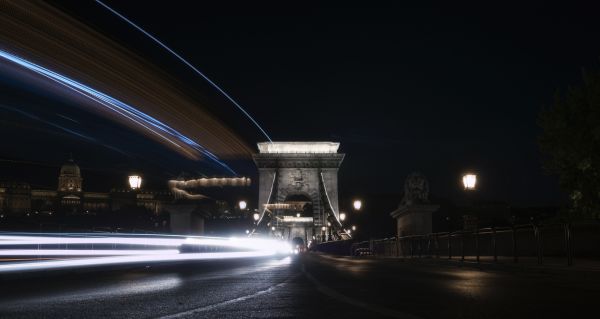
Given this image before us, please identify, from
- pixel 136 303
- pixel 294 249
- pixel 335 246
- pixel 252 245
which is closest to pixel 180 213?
pixel 252 245

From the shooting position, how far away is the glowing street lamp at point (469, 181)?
945 inches

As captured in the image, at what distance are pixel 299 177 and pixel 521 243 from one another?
65775 millimetres

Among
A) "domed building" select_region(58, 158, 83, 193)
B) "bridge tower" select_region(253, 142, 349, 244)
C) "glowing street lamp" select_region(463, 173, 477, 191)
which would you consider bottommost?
"glowing street lamp" select_region(463, 173, 477, 191)

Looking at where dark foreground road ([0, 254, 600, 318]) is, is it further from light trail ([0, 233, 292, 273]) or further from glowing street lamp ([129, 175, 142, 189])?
glowing street lamp ([129, 175, 142, 189])

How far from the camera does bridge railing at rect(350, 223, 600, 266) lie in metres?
19.4

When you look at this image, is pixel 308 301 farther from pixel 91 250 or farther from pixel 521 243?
pixel 521 243

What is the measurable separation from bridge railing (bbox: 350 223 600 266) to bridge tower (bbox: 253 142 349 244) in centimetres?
5292

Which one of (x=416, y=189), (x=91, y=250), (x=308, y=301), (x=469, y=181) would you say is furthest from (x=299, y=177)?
(x=308, y=301)

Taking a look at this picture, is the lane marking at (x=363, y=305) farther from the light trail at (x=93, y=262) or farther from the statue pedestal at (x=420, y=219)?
the statue pedestal at (x=420, y=219)

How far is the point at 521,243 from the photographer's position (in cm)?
2642

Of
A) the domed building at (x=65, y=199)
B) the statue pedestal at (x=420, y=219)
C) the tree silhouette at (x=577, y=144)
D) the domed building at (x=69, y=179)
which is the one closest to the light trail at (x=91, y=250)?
the statue pedestal at (x=420, y=219)

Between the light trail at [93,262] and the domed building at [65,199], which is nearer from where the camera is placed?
the light trail at [93,262]

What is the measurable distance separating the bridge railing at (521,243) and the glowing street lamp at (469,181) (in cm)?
160

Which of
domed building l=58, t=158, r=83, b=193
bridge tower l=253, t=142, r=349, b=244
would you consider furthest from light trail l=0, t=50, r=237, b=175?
domed building l=58, t=158, r=83, b=193
